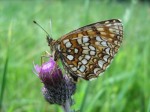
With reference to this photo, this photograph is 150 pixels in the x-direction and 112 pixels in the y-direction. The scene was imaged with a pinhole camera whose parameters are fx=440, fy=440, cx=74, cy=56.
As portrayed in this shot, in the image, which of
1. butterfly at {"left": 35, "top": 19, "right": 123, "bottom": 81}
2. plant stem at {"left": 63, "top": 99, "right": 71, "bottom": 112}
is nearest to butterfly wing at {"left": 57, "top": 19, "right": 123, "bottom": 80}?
butterfly at {"left": 35, "top": 19, "right": 123, "bottom": 81}

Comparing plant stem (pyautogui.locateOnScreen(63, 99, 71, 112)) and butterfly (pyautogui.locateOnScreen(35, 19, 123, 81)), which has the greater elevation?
butterfly (pyautogui.locateOnScreen(35, 19, 123, 81))

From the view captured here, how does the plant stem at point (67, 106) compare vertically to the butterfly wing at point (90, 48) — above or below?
below

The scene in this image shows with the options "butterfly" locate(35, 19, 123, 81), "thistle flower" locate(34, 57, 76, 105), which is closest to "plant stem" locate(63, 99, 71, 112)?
"thistle flower" locate(34, 57, 76, 105)

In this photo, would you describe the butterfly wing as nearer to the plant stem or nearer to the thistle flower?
the thistle flower

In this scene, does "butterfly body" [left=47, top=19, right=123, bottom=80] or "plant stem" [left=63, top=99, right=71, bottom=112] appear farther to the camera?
"butterfly body" [left=47, top=19, right=123, bottom=80]

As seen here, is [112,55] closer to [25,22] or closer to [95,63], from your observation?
[95,63]

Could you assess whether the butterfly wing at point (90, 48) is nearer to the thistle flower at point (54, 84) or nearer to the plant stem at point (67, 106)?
the thistle flower at point (54, 84)

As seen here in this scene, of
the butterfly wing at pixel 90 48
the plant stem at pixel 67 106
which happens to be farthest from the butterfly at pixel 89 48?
the plant stem at pixel 67 106

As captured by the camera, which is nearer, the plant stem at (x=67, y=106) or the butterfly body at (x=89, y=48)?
the plant stem at (x=67, y=106)
